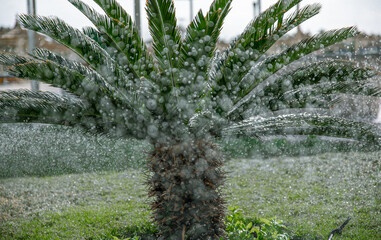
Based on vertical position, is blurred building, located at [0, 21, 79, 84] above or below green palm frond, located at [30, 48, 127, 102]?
above

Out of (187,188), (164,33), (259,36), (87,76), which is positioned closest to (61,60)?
(87,76)

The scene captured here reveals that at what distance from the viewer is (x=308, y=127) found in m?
3.73

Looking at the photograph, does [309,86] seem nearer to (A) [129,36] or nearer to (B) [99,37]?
(A) [129,36]

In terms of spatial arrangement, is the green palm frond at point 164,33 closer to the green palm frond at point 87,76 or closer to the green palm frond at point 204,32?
the green palm frond at point 204,32

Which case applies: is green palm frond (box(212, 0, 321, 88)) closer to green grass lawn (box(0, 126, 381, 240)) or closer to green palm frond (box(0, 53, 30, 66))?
green grass lawn (box(0, 126, 381, 240))

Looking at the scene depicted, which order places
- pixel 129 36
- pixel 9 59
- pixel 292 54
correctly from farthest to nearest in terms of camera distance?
1. pixel 292 54
2. pixel 9 59
3. pixel 129 36

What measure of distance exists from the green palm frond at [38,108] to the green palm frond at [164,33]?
3.08 ft


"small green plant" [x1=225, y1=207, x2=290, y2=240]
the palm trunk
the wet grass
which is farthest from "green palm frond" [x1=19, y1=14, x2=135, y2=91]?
"small green plant" [x1=225, y1=207, x2=290, y2=240]

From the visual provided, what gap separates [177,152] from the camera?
10.5 ft

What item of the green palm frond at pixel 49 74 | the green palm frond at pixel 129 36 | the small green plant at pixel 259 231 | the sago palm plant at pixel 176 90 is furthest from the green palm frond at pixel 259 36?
the small green plant at pixel 259 231

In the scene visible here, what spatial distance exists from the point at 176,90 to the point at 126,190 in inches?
164

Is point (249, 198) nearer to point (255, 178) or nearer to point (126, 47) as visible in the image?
point (255, 178)

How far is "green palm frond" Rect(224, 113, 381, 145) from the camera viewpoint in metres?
3.53

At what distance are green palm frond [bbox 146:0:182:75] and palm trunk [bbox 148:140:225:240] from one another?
69 centimetres
